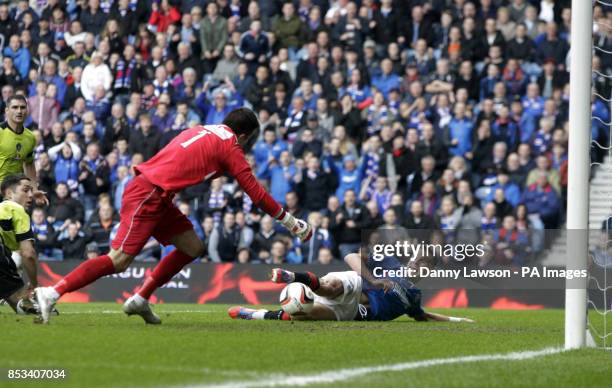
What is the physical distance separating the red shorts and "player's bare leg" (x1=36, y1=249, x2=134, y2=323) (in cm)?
10

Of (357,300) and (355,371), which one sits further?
(357,300)

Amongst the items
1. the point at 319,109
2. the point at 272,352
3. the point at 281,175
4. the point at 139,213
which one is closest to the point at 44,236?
the point at 281,175

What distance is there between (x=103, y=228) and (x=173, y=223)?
9841mm

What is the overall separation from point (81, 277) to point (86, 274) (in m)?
0.05

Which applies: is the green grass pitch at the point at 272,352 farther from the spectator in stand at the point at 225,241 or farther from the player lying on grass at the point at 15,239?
the spectator in stand at the point at 225,241

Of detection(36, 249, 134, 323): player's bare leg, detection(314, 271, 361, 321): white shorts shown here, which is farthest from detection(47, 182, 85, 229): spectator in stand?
detection(36, 249, 134, 323): player's bare leg

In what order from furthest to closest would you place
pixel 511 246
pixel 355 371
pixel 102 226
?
pixel 102 226, pixel 511 246, pixel 355 371

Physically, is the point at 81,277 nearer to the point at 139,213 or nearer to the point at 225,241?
the point at 139,213

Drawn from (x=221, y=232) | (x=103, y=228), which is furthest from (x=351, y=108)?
(x=103, y=228)

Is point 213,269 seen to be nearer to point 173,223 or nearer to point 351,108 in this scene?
point 351,108

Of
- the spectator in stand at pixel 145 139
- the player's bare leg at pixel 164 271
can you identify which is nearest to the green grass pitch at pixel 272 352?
the player's bare leg at pixel 164 271

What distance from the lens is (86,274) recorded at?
10.2 metres

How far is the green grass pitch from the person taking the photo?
23.1ft

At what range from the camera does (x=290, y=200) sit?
2006 centimetres
